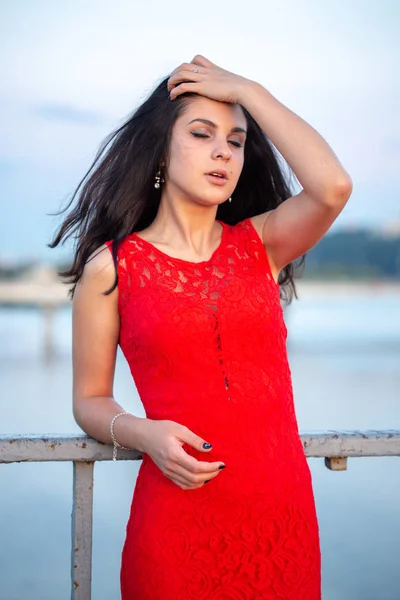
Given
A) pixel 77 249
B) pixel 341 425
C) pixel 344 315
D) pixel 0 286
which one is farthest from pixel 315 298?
pixel 77 249

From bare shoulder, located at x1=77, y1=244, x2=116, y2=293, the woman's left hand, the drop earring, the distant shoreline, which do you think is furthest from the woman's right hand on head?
the distant shoreline

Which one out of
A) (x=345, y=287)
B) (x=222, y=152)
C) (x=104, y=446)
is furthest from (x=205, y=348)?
(x=345, y=287)

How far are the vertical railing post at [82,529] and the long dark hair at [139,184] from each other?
0.41 metres

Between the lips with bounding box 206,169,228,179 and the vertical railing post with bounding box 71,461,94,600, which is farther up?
the lips with bounding box 206,169,228,179

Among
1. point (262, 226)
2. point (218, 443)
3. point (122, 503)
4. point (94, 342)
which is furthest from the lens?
point (122, 503)

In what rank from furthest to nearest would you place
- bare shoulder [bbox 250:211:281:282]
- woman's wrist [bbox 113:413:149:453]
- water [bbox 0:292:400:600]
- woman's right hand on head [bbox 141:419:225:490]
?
water [bbox 0:292:400:600]
bare shoulder [bbox 250:211:281:282]
woman's wrist [bbox 113:413:149:453]
woman's right hand on head [bbox 141:419:225:490]

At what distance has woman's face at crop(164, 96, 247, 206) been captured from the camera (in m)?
1.79

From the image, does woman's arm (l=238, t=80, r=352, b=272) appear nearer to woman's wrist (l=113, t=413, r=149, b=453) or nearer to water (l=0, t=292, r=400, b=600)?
woman's wrist (l=113, t=413, r=149, b=453)

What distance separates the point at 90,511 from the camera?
1.77m

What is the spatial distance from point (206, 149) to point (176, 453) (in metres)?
0.66

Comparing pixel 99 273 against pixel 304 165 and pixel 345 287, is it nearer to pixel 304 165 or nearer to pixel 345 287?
pixel 304 165

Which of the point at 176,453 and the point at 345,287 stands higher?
the point at 345,287

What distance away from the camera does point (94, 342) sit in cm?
176

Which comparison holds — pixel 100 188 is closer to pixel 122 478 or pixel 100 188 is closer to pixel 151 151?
pixel 151 151
